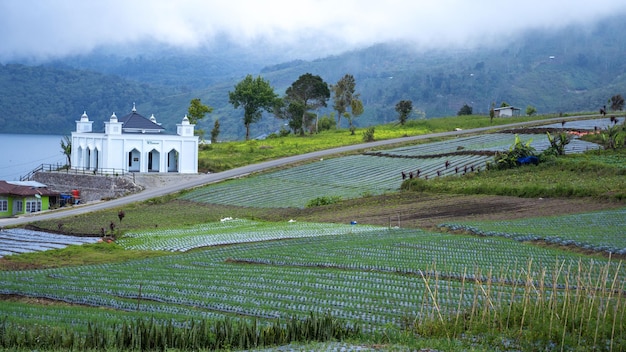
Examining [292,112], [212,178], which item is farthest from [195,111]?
[212,178]

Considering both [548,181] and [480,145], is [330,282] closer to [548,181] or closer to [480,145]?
[548,181]

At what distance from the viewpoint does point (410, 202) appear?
159 ft

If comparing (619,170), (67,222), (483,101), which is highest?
(483,101)

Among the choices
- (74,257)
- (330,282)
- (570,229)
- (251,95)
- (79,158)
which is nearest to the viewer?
(330,282)

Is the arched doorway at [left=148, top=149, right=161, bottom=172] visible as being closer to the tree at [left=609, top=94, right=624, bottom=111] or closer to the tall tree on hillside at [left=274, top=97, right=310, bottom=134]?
the tall tree on hillside at [left=274, top=97, right=310, bottom=134]

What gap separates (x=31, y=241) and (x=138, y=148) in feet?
110

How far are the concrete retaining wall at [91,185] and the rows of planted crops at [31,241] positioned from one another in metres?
20.6

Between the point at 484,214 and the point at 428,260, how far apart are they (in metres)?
14.8

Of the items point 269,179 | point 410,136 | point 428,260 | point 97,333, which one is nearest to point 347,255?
point 428,260

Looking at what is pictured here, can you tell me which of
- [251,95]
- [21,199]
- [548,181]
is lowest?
[21,199]

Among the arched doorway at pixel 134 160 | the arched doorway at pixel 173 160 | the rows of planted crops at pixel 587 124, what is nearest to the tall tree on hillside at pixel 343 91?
the rows of planted crops at pixel 587 124

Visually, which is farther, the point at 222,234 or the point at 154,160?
the point at 154,160

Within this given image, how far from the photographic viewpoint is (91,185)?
67.6 metres

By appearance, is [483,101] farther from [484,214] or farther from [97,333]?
[97,333]
